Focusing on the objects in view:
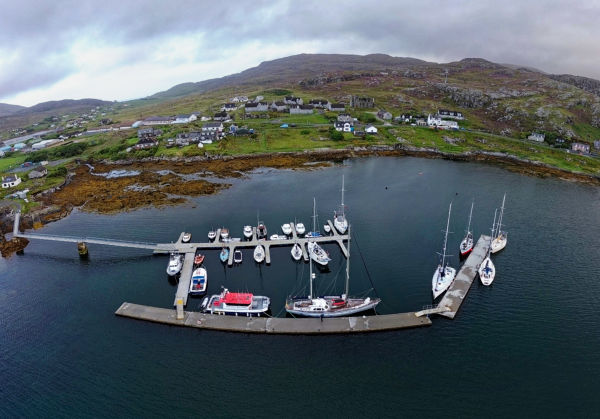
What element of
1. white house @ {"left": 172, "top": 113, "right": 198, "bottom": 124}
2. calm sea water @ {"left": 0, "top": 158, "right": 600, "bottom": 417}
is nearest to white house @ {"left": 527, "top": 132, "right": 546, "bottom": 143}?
calm sea water @ {"left": 0, "top": 158, "right": 600, "bottom": 417}

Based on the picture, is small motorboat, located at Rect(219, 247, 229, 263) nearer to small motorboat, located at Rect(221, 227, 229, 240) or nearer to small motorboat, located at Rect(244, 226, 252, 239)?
small motorboat, located at Rect(221, 227, 229, 240)

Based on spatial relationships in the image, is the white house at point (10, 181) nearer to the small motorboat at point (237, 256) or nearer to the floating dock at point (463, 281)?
the small motorboat at point (237, 256)

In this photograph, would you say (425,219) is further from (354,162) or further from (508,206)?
(354,162)

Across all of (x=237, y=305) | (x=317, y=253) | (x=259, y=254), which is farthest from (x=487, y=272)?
(x=237, y=305)

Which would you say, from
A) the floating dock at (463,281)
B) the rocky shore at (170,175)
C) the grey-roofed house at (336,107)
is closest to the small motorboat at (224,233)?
the rocky shore at (170,175)

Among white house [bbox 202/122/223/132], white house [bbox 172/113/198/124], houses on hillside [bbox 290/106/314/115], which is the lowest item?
white house [bbox 202/122/223/132]

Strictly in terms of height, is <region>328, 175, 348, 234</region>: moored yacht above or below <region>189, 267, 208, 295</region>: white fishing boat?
above

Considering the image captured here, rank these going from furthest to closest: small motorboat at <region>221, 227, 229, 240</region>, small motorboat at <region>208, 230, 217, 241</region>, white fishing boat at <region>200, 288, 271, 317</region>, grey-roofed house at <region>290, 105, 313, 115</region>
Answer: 1. grey-roofed house at <region>290, 105, 313, 115</region>
2. small motorboat at <region>208, 230, 217, 241</region>
3. small motorboat at <region>221, 227, 229, 240</region>
4. white fishing boat at <region>200, 288, 271, 317</region>
